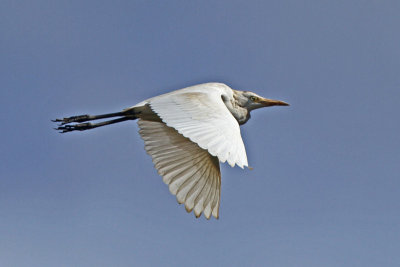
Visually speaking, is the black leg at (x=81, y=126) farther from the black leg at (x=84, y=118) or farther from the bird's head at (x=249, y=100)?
the bird's head at (x=249, y=100)

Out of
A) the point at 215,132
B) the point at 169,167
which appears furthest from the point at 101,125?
the point at 215,132

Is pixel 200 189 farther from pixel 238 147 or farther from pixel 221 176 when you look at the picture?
pixel 238 147

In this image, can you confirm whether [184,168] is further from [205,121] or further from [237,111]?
[205,121]

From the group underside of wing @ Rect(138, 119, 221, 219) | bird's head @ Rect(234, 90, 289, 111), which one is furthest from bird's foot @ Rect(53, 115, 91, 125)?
bird's head @ Rect(234, 90, 289, 111)

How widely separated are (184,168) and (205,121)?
2.05 metres

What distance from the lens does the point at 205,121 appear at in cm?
732

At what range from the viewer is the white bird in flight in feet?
23.1

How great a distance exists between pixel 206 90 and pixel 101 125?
219 cm

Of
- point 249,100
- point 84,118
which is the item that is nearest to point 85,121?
point 84,118

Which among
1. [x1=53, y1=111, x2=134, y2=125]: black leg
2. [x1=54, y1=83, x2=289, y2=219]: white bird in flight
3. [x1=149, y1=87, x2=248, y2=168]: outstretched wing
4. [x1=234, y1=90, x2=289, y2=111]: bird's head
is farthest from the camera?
[x1=234, y1=90, x2=289, y2=111]: bird's head

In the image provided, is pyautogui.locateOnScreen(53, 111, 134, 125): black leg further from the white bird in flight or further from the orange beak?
the orange beak

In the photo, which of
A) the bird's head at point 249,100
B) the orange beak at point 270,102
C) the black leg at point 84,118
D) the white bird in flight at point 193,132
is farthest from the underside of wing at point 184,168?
the orange beak at point 270,102

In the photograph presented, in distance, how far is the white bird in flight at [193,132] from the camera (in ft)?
23.1

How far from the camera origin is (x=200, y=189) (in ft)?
29.5
